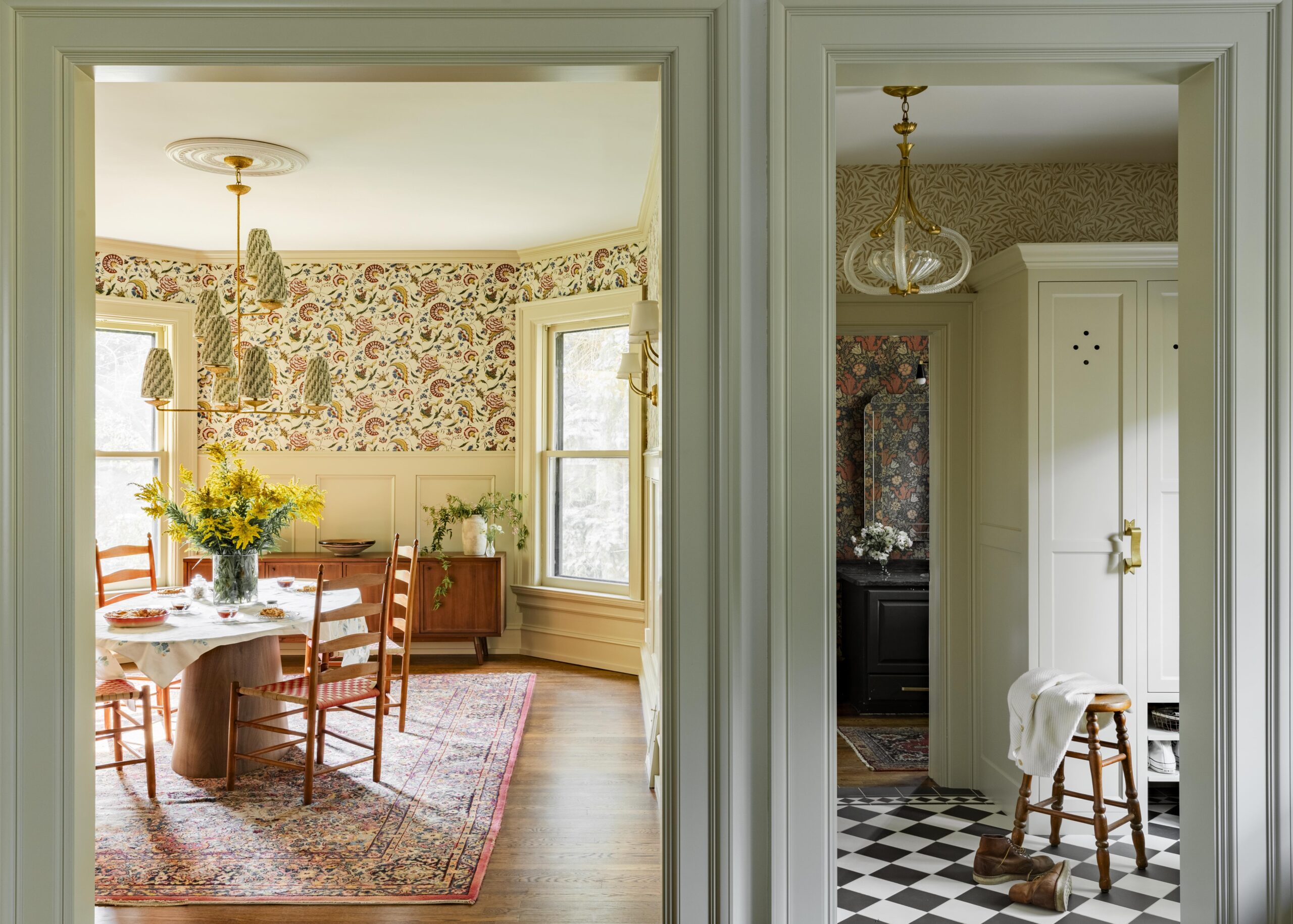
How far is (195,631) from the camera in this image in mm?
3646

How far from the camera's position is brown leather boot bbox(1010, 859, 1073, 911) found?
118 inches

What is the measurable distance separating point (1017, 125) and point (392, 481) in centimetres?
468

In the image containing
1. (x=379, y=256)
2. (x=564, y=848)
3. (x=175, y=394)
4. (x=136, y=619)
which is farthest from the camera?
(x=379, y=256)

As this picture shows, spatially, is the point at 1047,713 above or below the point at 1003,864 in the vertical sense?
above

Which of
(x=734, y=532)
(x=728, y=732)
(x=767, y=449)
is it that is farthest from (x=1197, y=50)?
(x=728, y=732)

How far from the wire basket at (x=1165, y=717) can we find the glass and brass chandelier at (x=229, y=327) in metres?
4.14

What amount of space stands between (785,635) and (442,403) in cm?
541

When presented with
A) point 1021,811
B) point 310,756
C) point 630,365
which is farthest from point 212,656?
point 1021,811

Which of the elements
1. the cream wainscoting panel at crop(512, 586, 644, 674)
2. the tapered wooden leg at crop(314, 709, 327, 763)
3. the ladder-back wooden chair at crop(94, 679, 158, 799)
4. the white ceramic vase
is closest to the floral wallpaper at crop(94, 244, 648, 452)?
the white ceramic vase

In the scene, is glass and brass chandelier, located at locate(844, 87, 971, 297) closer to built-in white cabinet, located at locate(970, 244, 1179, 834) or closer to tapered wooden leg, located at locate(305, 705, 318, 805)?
built-in white cabinet, located at locate(970, 244, 1179, 834)

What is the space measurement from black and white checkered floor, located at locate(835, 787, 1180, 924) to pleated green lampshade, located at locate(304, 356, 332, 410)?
3132mm

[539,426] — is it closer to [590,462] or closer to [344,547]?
[590,462]

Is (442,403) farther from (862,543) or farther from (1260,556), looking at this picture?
(1260,556)

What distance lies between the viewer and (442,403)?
650 centimetres
